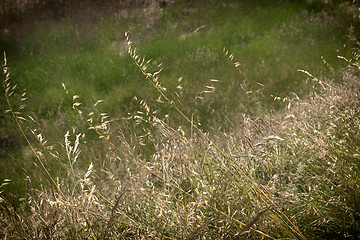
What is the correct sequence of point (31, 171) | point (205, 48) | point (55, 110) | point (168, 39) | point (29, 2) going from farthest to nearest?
point (29, 2)
point (168, 39)
point (205, 48)
point (55, 110)
point (31, 171)

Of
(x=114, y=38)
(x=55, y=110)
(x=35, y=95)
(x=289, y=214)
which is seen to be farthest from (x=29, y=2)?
(x=289, y=214)

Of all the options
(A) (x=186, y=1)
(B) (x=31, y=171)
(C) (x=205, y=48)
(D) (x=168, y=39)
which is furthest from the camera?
(A) (x=186, y=1)

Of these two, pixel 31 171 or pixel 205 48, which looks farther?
pixel 205 48

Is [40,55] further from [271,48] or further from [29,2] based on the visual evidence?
[271,48]

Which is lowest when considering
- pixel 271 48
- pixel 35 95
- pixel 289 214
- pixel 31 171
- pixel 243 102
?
pixel 31 171

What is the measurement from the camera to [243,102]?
→ 468 centimetres

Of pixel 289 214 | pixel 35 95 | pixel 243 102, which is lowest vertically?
pixel 35 95

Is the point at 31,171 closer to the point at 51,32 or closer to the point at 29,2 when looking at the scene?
the point at 51,32

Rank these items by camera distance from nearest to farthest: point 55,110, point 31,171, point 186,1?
point 31,171 → point 55,110 → point 186,1

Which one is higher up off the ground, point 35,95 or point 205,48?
point 205,48

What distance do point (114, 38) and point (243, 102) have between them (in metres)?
3.18

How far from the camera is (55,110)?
17.9ft

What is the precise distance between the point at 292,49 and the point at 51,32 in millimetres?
4745

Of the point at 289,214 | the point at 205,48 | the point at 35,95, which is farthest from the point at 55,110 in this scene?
the point at 289,214
